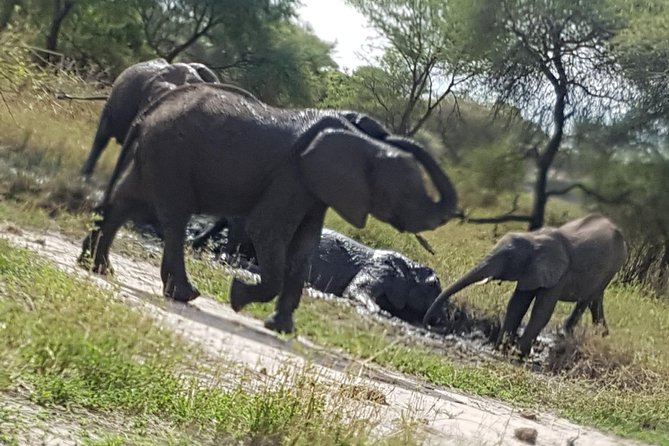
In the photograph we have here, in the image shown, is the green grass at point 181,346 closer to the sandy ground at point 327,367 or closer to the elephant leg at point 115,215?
the sandy ground at point 327,367

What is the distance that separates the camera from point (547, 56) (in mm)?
26797

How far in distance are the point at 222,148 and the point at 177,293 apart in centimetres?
114

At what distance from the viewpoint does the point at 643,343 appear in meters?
13.5

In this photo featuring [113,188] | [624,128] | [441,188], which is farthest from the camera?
[624,128]

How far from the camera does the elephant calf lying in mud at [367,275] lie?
14008 mm

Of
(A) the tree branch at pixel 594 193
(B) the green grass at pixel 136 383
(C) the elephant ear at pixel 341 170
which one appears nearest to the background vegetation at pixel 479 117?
(A) the tree branch at pixel 594 193

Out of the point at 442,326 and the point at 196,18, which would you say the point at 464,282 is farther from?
the point at 196,18

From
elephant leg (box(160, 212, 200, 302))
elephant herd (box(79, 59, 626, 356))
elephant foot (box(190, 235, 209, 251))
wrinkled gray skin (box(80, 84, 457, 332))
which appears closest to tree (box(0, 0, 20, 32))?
elephant foot (box(190, 235, 209, 251))

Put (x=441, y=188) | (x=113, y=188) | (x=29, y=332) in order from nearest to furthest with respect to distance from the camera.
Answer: (x=29, y=332) < (x=441, y=188) < (x=113, y=188)

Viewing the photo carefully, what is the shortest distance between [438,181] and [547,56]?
19.6 metres

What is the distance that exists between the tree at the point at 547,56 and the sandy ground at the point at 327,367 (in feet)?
53.6

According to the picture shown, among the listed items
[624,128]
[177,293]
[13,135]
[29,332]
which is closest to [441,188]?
[177,293]

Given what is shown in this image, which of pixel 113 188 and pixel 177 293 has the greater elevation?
pixel 113 188

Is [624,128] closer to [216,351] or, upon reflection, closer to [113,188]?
[113,188]
